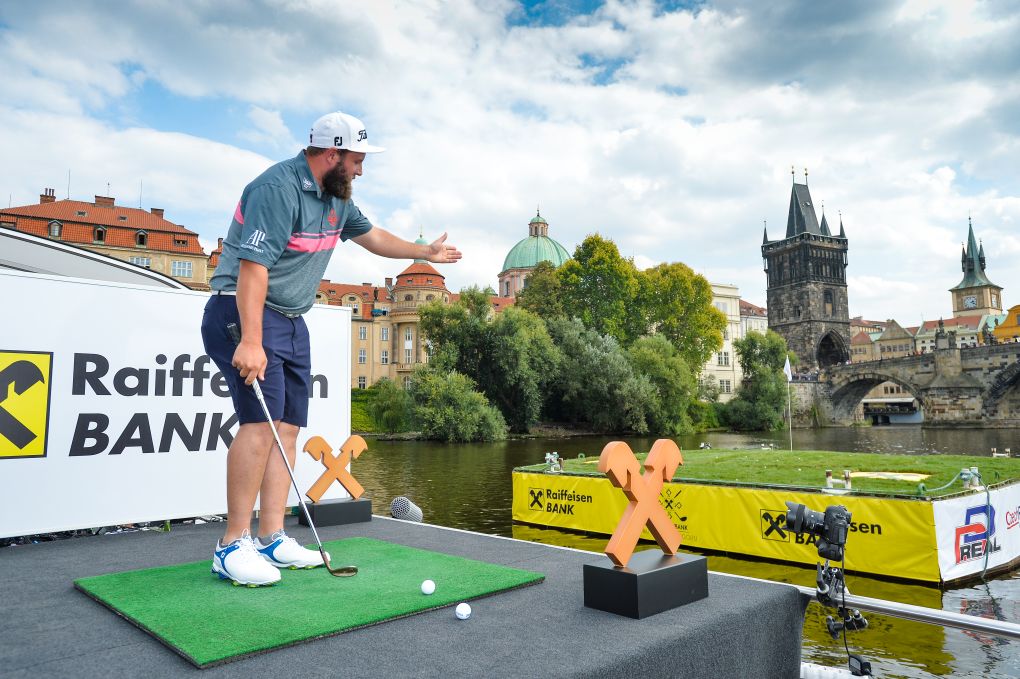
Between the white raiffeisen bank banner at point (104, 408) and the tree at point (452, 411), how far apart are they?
3140 centimetres

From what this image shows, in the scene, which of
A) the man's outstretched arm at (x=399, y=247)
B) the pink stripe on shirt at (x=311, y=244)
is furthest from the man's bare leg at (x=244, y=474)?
the man's outstretched arm at (x=399, y=247)

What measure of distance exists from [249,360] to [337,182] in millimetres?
1129

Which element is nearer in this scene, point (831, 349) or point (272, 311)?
point (272, 311)

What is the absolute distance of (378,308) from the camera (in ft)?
241

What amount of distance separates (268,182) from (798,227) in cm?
10276

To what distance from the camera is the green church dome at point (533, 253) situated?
9362cm

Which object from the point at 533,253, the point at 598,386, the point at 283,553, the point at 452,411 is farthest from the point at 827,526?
the point at 533,253

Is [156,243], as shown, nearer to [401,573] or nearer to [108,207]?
[108,207]

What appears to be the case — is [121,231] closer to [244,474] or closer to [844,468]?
[844,468]

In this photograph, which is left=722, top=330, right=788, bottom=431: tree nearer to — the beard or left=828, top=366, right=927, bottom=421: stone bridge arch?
left=828, top=366, right=927, bottom=421: stone bridge arch

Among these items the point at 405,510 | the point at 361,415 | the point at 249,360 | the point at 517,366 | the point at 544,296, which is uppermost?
the point at 544,296

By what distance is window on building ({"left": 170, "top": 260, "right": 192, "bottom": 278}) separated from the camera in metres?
54.2

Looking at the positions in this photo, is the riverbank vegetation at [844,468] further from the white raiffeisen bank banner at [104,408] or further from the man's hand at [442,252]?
the man's hand at [442,252]

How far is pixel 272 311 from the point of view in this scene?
142 inches
